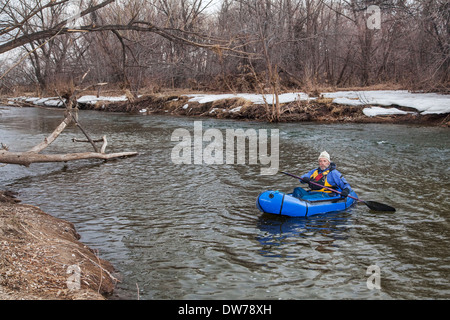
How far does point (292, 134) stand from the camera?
548 inches

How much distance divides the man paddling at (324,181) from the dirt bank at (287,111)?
30.5 feet

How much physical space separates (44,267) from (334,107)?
1508cm

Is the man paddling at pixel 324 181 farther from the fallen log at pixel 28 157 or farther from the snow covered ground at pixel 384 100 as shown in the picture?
the snow covered ground at pixel 384 100

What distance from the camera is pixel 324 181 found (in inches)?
272

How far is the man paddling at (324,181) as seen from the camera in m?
6.62

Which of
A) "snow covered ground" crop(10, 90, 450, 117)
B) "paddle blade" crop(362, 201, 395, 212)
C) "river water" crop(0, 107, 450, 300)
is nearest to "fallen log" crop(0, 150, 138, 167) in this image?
"river water" crop(0, 107, 450, 300)

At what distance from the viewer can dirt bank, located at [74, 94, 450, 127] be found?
1564cm

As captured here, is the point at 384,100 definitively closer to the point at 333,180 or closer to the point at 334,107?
the point at 334,107

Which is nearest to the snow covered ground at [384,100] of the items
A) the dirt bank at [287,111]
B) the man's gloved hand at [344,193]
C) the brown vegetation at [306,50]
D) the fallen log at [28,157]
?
the dirt bank at [287,111]

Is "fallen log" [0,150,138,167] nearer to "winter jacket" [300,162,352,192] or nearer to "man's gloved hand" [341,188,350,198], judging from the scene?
"winter jacket" [300,162,352,192]

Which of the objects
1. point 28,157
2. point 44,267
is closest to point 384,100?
point 28,157

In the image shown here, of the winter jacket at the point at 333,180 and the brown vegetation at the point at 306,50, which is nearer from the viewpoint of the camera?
the winter jacket at the point at 333,180

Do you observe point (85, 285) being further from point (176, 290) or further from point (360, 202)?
point (360, 202)

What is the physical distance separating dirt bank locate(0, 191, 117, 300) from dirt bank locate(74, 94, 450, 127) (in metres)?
13.5
